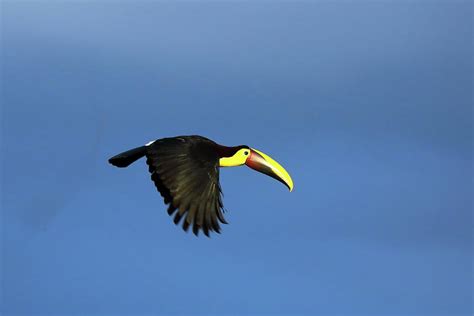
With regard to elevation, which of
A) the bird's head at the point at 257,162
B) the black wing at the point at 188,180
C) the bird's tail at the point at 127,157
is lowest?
the black wing at the point at 188,180

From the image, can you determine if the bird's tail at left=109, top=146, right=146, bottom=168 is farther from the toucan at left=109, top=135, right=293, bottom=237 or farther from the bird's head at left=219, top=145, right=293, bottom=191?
the bird's head at left=219, top=145, right=293, bottom=191

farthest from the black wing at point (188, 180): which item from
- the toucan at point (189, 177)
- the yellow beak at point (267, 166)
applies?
the yellow beak at point (267, 166)

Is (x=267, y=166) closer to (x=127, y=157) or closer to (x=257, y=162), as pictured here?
(x=257, y=162)

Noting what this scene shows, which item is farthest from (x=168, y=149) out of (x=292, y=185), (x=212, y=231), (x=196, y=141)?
(x=292, y=185)

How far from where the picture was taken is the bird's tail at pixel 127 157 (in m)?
25.5

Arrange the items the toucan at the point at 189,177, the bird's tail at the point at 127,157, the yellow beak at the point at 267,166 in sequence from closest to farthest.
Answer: the toucan at the point at 189,177 → the bird's tail at the point at 127,157 → the yellow beak at the point at 267,166

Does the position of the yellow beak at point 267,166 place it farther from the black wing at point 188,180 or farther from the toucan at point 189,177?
the black wing at point 188,180

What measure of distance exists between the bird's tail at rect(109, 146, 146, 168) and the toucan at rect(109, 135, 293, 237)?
63cm

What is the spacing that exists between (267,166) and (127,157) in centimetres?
375

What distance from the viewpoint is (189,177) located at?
74.4 ft

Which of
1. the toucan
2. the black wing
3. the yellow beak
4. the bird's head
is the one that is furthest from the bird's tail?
the yellow beak

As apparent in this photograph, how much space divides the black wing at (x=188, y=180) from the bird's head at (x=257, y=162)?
73.4 inches

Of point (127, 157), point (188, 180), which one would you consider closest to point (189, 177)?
point (188, 180)

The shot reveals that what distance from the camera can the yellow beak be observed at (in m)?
25.9
